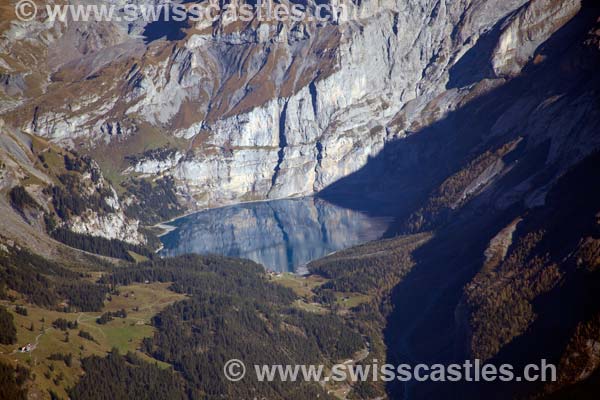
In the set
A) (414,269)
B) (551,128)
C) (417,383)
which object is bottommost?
(417,383)

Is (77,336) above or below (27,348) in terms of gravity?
above

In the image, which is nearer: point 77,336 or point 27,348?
point 27,348

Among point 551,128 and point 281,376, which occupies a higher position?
point 551,128

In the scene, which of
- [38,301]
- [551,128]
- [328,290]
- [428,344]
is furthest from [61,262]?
[551,128]

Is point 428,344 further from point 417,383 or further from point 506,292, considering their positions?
point 506,292

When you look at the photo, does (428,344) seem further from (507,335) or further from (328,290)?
(328,290)

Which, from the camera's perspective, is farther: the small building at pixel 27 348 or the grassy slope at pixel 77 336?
the small building at pixel 27 348

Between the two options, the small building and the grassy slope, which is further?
the small building

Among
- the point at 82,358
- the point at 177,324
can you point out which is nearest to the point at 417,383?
the point at 177,324

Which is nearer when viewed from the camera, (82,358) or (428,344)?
(82,358)

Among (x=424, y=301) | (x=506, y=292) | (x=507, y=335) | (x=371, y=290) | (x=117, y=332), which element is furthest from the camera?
(x=371, y=290)

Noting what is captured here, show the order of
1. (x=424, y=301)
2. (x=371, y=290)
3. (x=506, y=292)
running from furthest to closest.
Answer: (x=371, y=290) → (x=424, y=301) → (x=506, y=292)
